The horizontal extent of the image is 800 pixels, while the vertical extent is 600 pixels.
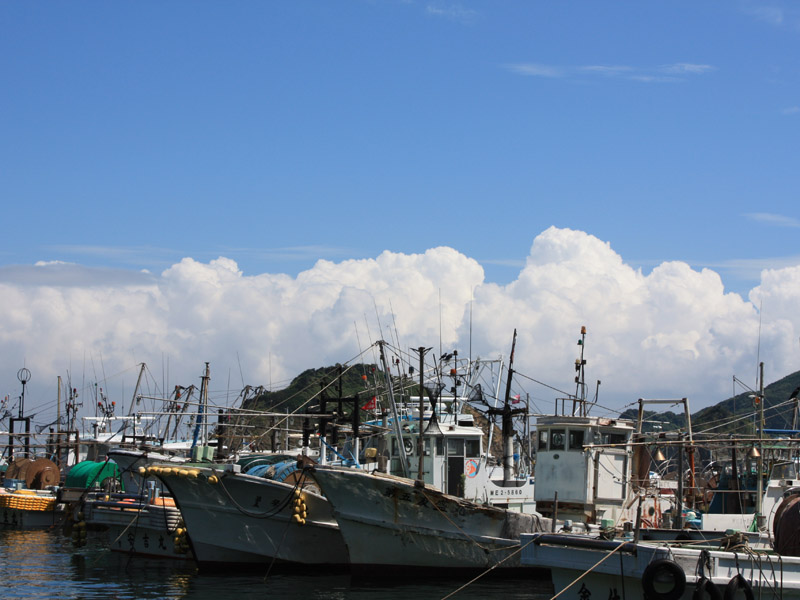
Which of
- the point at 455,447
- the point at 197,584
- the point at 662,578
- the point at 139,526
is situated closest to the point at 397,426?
the point at 455,447

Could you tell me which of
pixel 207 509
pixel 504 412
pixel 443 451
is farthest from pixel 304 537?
pixel 504 412

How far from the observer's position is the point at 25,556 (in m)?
28.4

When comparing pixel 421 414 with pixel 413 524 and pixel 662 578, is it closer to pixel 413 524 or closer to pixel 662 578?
pixel 413 524

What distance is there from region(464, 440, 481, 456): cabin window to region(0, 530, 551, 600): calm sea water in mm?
4284

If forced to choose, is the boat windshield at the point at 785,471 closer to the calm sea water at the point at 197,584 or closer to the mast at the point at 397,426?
the calm sea water at the point at 197,584

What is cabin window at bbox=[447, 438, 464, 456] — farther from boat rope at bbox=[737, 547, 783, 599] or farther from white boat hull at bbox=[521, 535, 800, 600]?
boat rope at bbox=[737, 547, 783, 599]

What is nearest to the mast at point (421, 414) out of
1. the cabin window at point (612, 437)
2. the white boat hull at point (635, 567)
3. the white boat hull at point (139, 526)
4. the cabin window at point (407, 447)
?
the cabin window at point (407, 447)

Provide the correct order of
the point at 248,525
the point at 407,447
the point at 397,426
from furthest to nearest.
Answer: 1. the point at 407,447
2. the point at 397,426
3. the point at 248,525

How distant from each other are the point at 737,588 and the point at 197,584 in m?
13.3

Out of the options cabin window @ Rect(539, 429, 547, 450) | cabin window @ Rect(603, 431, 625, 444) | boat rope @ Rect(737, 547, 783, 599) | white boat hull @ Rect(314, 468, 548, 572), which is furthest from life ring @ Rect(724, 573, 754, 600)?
cabin window @ Rect(539, 429, 547, 450)

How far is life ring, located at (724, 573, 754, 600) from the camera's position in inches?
544

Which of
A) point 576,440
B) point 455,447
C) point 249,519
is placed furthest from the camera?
point 455,447

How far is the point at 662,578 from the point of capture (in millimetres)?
13906

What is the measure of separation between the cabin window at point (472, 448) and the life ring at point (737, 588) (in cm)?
1348
